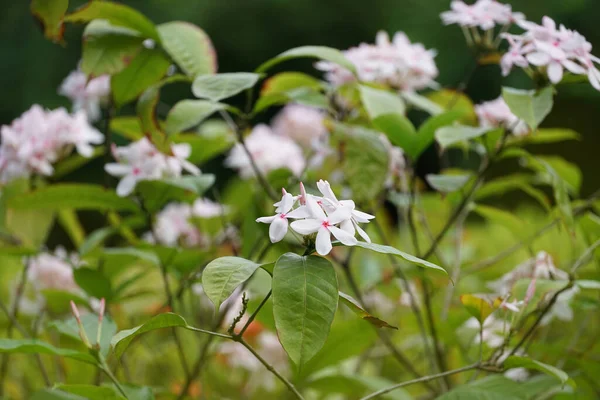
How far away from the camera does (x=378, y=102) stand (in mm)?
676

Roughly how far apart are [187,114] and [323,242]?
0.26 meters

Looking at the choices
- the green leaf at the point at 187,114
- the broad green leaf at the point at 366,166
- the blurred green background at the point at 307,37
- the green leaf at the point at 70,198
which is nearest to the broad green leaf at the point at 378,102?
the broad green leaf at the point at 366,166

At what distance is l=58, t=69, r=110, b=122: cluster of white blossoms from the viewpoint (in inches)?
32.9

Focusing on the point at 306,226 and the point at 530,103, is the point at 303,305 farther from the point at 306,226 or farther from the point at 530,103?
the point at 530,103

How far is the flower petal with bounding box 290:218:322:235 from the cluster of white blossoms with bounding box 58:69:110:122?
0.53 meters

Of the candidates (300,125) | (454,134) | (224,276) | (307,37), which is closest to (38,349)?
(224,276)

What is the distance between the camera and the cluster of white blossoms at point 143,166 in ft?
2.15

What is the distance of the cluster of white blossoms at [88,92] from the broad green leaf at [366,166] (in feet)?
1.07

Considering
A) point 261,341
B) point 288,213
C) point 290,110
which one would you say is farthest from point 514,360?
point 290,110

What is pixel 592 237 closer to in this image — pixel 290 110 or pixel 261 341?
pixel 261 341

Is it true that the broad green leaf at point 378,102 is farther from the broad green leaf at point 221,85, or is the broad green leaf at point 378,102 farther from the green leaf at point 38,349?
the green leaf at point 38,349

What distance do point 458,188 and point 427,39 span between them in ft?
9.86

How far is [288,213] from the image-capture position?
38cm

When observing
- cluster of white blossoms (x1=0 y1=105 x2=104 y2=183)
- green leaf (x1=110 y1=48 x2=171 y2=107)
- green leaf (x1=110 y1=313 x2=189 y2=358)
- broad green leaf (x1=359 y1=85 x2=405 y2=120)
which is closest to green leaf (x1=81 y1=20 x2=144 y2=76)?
green leaf (x1=110 y1=48 x2=171 y2=107)
